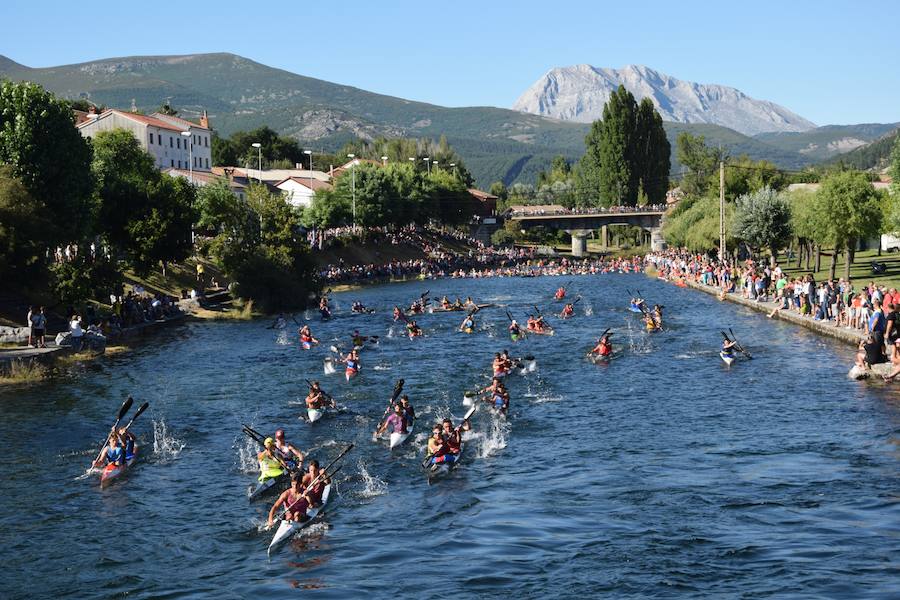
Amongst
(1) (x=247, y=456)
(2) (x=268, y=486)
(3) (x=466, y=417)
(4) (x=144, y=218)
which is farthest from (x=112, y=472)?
(4) (x=144, y=218)

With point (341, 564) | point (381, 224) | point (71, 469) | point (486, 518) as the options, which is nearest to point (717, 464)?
point (486, 518)

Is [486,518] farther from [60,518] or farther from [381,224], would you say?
[381,224]

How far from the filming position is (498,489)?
30.1 m

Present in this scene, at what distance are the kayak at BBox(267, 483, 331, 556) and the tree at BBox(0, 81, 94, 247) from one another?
39567 mm

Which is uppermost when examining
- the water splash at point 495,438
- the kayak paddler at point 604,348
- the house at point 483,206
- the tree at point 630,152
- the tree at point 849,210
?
the tree at point 630,152

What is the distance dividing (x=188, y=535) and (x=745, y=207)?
8208 cm

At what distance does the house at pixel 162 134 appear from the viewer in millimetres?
136125

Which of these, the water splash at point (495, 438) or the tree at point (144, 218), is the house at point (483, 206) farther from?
the water splash at point (495, 438)

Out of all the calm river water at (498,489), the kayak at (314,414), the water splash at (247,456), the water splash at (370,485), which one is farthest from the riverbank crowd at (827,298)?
the water splash at (247,456)

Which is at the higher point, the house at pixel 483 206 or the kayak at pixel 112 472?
the house at pixel 483 206

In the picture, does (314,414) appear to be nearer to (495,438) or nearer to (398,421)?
(398,421)

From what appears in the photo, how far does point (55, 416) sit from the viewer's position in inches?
1603

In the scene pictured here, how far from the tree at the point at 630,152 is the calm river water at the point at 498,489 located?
128918 millimetres

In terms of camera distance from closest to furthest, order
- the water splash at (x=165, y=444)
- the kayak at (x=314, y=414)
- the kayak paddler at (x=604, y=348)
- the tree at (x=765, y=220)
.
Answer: the water splash at (x=165, y=444), the kayak at (x=314, y=414), the kayak paddler at (x=604, y=348), the tree at (x=765, y=220)
